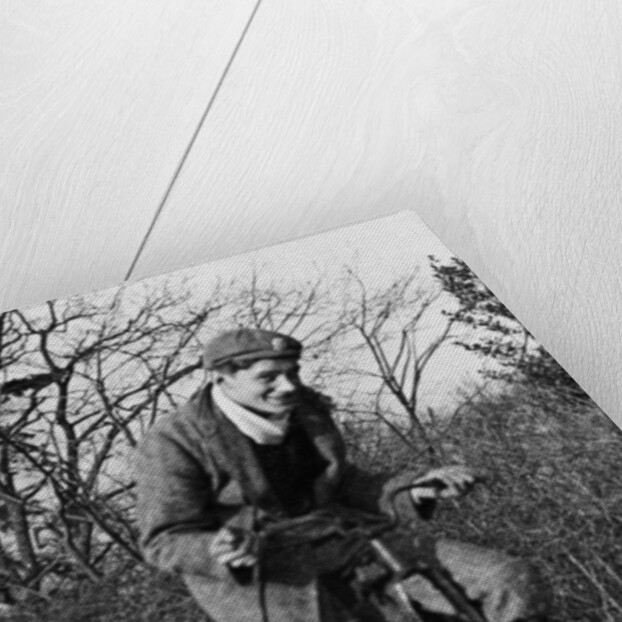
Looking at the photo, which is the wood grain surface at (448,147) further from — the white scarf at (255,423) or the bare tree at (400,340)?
the white scarf at (255,423)

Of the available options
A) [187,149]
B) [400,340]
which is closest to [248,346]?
[400,340]

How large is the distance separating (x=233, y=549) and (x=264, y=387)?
0.63ft

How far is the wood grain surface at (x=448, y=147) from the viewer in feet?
4.81

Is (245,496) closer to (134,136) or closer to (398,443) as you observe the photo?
(398,443)

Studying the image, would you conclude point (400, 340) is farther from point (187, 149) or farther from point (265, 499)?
point (187, 149)

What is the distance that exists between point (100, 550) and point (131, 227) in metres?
0.57

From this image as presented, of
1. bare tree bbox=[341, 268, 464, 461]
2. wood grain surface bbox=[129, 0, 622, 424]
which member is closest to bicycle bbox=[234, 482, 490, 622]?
bare tree bbox=[341, 268, 464, 461]

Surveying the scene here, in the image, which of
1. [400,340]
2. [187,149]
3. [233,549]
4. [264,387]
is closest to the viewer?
[233,549]

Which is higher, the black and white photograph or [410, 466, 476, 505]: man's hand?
the black and white photograph

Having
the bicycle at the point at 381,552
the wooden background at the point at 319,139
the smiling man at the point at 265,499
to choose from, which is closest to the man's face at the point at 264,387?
the smiling man at the point at 265,499

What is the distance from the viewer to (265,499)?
106 centimetres

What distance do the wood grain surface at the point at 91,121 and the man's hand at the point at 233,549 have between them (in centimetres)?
51

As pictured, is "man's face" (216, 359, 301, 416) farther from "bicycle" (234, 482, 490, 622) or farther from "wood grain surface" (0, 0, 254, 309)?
"wood grain surface" (0, 0, 254, 309)

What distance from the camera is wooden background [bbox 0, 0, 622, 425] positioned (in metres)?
1.47
